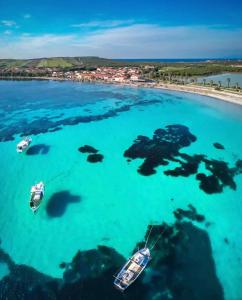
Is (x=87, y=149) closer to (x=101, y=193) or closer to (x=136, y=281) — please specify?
(x=101, y=193)

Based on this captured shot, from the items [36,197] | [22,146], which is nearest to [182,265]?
[36,197]

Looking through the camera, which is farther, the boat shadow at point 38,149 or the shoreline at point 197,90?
the shoreline at point 197,90

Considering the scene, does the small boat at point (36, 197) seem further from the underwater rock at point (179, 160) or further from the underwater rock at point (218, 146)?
the underwater rock at point (218, 146)

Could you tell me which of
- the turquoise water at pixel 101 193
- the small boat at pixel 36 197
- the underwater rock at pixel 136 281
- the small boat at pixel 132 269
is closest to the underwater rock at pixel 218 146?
the turquoise water at pixel 101 193

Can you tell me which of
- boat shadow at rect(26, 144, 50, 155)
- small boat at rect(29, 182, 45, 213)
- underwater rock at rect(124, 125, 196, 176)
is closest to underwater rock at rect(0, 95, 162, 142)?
boat shadow at rect(26, 144, 50, 155)

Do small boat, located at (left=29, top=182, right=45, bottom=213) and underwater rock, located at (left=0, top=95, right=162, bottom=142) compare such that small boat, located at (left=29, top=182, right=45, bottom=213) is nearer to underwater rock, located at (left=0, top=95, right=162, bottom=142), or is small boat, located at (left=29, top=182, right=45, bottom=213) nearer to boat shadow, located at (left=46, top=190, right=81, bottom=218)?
boat shadow, located at (left=46, top=190, right=81, bottom=218)

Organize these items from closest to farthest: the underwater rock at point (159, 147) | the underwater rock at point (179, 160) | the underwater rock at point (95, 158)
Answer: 1. the underwater rock at point (179, 160)
2. the underwater rock at point (159, 147)
3. the underwater rock at point (95, 158)
